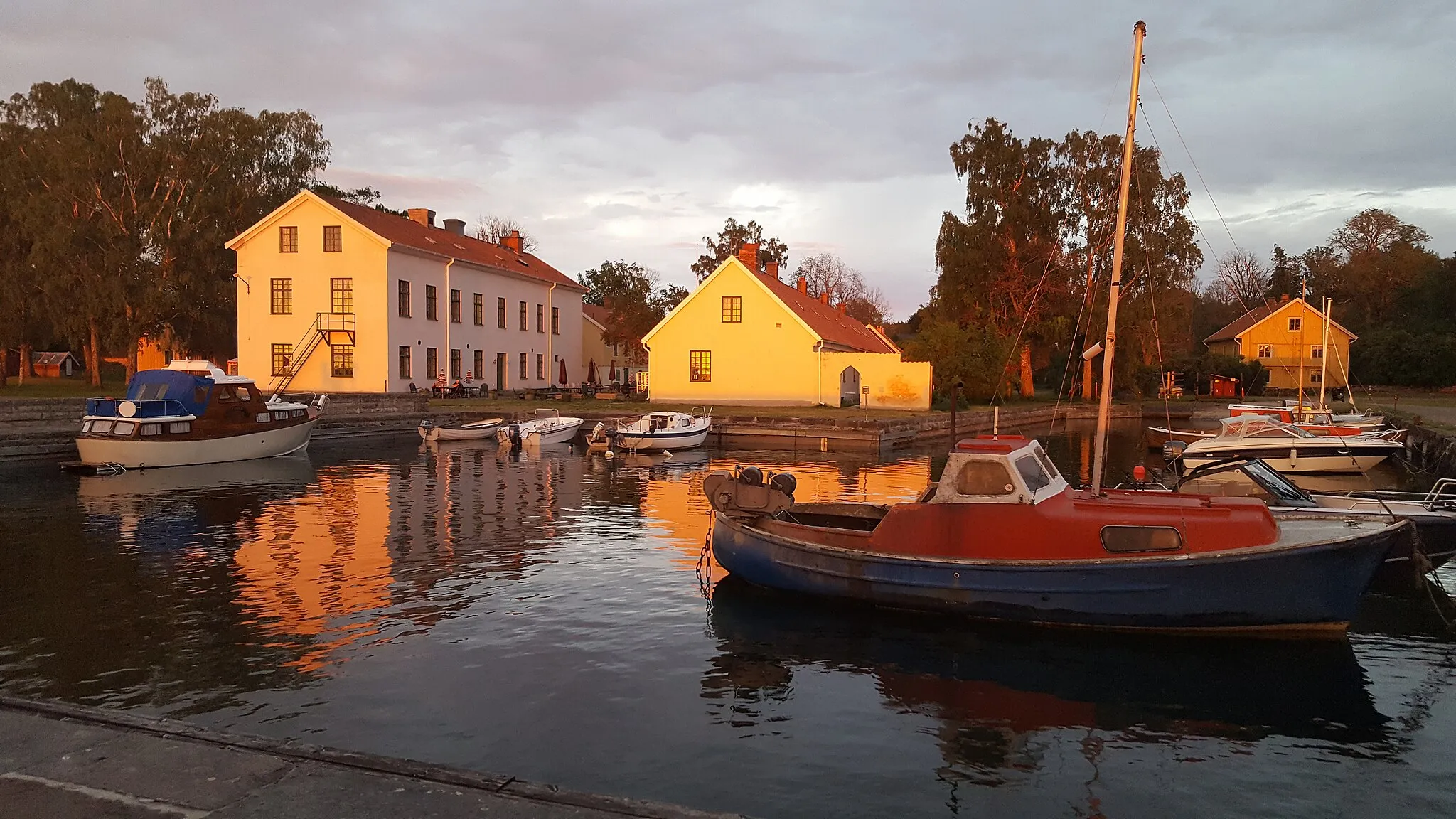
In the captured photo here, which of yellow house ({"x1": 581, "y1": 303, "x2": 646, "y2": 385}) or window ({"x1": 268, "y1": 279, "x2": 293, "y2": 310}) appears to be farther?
yellow house ({"x1": 581, "y1": 303, "x2": 646, "y2": 385})

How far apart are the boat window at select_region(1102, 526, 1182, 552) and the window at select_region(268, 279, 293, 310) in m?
49.1

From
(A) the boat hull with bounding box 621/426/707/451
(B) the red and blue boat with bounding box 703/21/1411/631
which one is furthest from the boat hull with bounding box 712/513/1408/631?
(A) the boat hull with bounding box 621/426/707/451

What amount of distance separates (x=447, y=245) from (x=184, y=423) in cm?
2867

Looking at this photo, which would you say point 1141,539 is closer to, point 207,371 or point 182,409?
point 182,409

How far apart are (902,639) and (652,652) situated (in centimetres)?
303

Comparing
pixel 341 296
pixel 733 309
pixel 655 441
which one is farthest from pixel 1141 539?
pixel 341 296

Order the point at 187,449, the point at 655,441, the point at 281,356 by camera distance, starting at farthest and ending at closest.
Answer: the point at 281,356, the point at 655,441, the point at 187,449

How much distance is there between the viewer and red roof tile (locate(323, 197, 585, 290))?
2007 inches

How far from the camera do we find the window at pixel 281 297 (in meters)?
51.2

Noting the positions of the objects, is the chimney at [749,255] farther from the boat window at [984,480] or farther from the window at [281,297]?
the boat window at [984,480]

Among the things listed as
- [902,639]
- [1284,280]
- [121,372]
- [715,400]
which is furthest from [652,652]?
[1284,280]

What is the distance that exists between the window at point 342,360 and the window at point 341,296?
1.86 meters

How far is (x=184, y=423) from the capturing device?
29453 mm

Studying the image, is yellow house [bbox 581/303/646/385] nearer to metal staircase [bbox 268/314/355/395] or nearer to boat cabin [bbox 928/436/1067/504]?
metal staircase [bbox 268/314/355/395]
